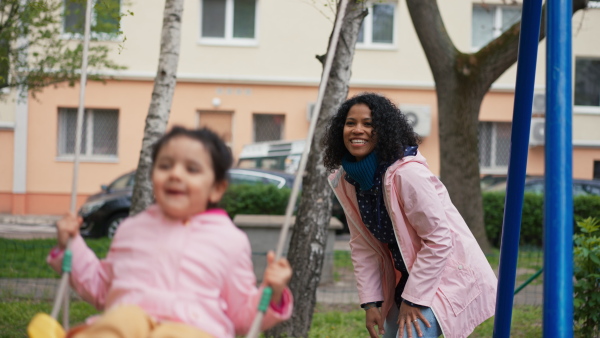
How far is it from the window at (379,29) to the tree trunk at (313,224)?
532 inches

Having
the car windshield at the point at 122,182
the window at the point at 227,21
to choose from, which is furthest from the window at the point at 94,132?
the car windshield at the point at 122,182

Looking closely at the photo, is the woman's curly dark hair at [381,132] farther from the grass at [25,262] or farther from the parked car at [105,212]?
the parked car at [105,212]

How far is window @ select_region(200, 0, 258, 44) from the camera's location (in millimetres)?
18328

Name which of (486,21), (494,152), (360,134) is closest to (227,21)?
(486,21)

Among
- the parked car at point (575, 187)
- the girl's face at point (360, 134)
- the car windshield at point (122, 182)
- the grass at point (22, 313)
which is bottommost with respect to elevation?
the grass at point (22, 313)

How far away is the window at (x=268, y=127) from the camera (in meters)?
18.6

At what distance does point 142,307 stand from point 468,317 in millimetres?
1536

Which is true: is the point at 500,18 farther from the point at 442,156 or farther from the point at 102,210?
the point at 102,210

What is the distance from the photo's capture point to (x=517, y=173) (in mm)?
3629

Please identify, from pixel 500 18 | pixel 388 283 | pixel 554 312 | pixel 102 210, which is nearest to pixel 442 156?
pixel 102 210

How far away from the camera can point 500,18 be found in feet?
61.0

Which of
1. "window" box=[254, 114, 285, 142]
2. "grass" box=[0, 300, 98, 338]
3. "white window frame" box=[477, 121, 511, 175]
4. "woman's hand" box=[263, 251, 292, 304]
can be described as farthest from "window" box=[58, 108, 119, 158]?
"woman's hand" box=[263, 251, 292, 304]

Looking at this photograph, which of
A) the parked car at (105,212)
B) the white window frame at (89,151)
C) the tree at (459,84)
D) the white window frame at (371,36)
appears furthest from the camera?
the white window frame at (371,36)

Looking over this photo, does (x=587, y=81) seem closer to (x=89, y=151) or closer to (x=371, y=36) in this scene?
(x=371, y=36)
